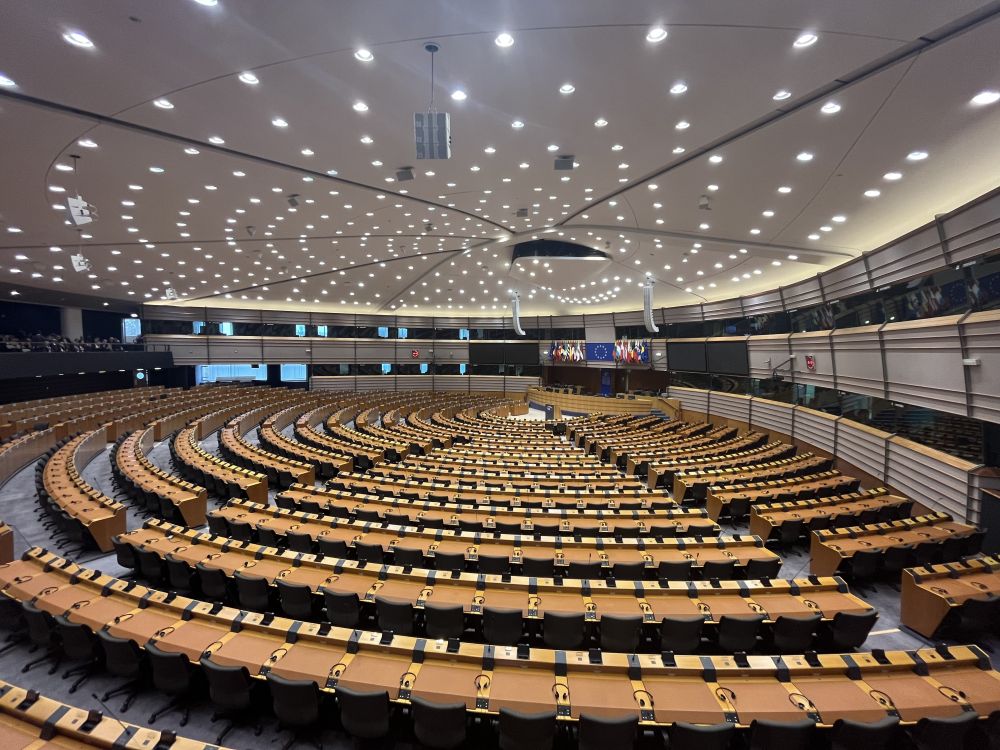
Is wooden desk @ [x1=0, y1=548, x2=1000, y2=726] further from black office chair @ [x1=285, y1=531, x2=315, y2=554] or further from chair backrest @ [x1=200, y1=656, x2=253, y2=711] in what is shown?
black office chair @ [x1=285, y1=531, x2=315, y2=554]

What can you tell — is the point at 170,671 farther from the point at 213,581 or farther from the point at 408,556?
the point at 408,556

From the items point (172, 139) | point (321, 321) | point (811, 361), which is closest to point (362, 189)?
point (172, 139)

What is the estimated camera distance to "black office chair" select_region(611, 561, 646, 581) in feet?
21.5

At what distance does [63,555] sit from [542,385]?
34705 millimetres

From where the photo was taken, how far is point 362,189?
1104 cm

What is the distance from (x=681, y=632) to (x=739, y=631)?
A: 741mm

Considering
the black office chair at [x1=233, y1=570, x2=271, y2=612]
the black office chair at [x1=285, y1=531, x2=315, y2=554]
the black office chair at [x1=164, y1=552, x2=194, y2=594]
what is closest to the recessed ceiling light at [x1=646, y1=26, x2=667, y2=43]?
the black office chair at [x1=233, y1=570, x2=271, y2=612]

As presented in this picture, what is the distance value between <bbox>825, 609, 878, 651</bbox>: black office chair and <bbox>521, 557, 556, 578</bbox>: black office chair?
3635 mm

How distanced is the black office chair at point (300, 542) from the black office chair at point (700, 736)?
618 centimetres

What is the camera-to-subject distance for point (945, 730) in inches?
141

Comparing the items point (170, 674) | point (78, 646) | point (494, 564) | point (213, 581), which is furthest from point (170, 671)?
point (494, 564)

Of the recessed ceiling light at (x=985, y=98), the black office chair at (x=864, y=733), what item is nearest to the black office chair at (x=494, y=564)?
the black office chair at (x=864, y=733)

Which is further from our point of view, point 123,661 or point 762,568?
point 762,568

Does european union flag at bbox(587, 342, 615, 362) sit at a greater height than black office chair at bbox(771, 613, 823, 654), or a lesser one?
greater
